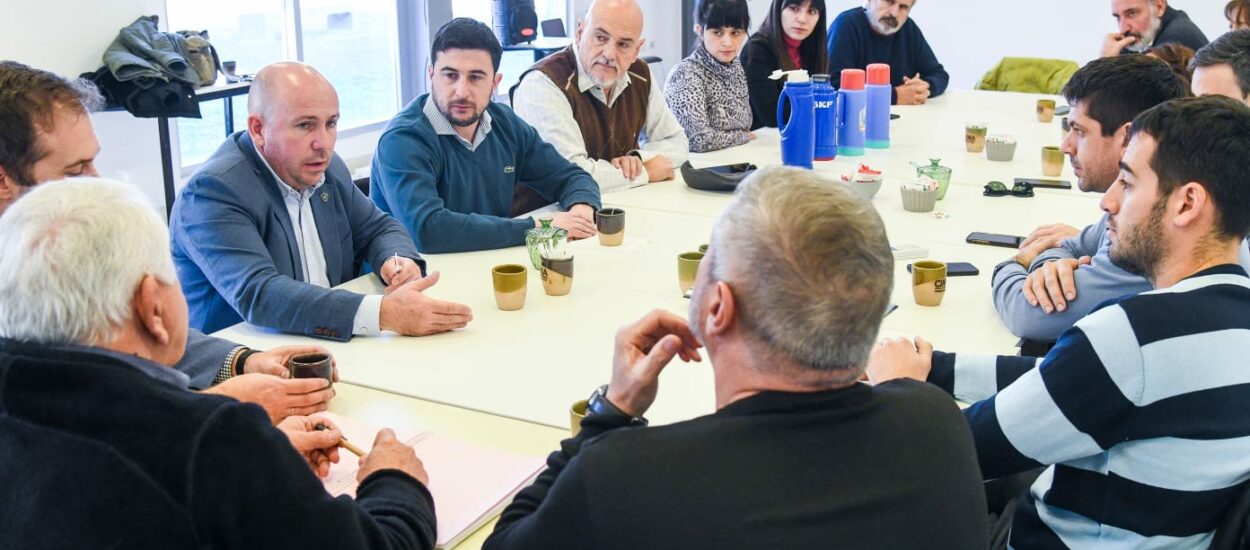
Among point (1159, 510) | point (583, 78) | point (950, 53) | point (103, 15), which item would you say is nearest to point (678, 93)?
point (583, 78)

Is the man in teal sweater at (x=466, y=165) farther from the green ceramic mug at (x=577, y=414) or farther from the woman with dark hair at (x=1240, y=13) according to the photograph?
the woman with dark hair at (x=1240, y=13)

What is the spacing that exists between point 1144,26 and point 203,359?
186 inches

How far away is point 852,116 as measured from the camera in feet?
13.4

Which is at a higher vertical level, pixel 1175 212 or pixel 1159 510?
pixel 1175 212

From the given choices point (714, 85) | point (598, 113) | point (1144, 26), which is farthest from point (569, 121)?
point (1144, 26)

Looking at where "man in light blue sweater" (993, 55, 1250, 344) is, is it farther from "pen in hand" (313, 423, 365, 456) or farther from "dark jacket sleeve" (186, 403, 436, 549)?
"dark jacket sleeve" (186, 403, 436, 549)

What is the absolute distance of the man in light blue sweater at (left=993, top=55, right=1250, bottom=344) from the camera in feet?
7.29

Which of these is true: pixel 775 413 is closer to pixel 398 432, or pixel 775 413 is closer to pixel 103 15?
pixel 398 432

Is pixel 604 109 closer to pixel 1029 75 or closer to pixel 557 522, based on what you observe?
pixel 557 522

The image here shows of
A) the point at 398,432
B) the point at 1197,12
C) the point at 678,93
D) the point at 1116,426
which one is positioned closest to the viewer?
the point at 1116,426

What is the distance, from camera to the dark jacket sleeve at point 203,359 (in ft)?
6.51

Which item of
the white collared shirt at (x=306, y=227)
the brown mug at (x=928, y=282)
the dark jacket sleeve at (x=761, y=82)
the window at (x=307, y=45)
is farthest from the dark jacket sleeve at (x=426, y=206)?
the window at (x=307, y=45)

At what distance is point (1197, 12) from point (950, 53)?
1584 millimetres

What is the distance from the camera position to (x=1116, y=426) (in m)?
1.53
